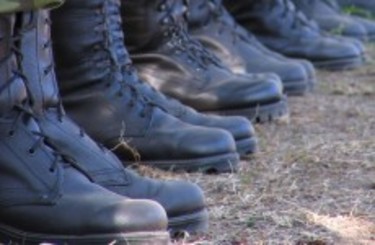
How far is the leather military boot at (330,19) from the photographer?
4.53 m

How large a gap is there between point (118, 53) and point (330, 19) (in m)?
2.41

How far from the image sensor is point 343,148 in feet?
8.85

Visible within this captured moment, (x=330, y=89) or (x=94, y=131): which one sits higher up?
(x=94, y=131)

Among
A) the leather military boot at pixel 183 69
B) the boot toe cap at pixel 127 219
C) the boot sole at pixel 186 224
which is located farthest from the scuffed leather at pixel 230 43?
the boot toe cap at pixel 127 219

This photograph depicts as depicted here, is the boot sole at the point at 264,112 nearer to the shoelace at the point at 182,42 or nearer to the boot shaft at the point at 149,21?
the shoelace at the point at 182,42

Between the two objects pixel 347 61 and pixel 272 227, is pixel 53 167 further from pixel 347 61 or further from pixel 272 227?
pixel 347 61

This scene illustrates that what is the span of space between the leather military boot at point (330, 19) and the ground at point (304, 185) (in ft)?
4.07

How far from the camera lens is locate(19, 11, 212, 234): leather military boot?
185 centimetres

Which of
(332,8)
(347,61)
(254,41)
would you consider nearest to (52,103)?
(254,41)

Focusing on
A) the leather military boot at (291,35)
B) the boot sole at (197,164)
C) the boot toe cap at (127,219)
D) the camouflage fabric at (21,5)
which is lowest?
the leather military boot at (291,35)

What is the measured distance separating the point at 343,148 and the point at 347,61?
130 centimetres

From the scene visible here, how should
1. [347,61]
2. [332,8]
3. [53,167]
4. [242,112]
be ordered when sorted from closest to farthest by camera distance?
[53,167]
[242,112]
[347,61]
[332,8]

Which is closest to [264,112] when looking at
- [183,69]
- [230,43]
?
[183,69]

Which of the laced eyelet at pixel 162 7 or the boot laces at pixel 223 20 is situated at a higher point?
the laced eyelet at pixel 162 7
